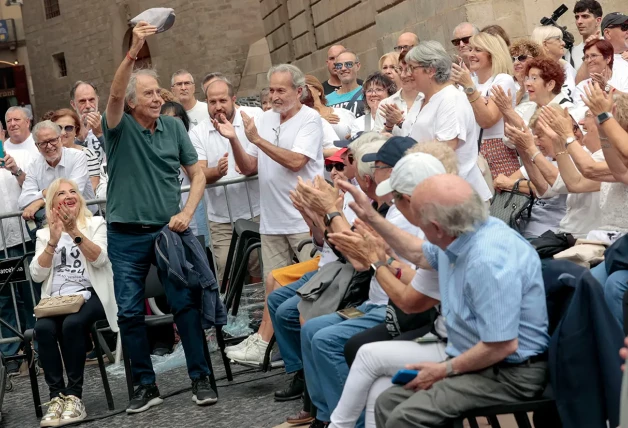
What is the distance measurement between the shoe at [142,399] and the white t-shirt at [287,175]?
1474 mm

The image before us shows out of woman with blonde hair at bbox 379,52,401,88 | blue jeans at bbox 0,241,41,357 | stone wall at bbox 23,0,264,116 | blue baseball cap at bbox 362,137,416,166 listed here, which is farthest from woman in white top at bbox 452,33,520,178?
stone wall at bbox 23,0,264,116

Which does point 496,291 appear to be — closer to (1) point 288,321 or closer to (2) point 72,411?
(1) point 288,321

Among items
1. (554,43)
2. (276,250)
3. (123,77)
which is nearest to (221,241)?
(276,250)

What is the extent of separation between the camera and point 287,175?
25.9 ft

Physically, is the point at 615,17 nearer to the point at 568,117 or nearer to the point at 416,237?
the point at 568,117

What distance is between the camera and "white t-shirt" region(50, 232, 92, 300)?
25.5 feet

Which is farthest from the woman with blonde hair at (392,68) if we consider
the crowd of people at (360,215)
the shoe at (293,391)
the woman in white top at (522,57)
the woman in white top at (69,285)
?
the shoe at (293,391)

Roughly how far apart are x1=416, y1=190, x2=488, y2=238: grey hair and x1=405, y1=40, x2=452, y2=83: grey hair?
107 inches

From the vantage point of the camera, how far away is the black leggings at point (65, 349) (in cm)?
736

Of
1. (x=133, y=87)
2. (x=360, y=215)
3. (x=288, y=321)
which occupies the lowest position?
(x=288, y=321)

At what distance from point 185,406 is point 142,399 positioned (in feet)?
0.96

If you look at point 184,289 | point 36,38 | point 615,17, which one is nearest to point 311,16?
point 615,17

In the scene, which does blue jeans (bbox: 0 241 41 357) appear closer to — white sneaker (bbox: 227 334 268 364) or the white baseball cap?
white sneaker (bbox: 227 334 268 364)

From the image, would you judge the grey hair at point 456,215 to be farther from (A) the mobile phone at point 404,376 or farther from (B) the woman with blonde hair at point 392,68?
(B) the woman with blonde hair at point 392,68
